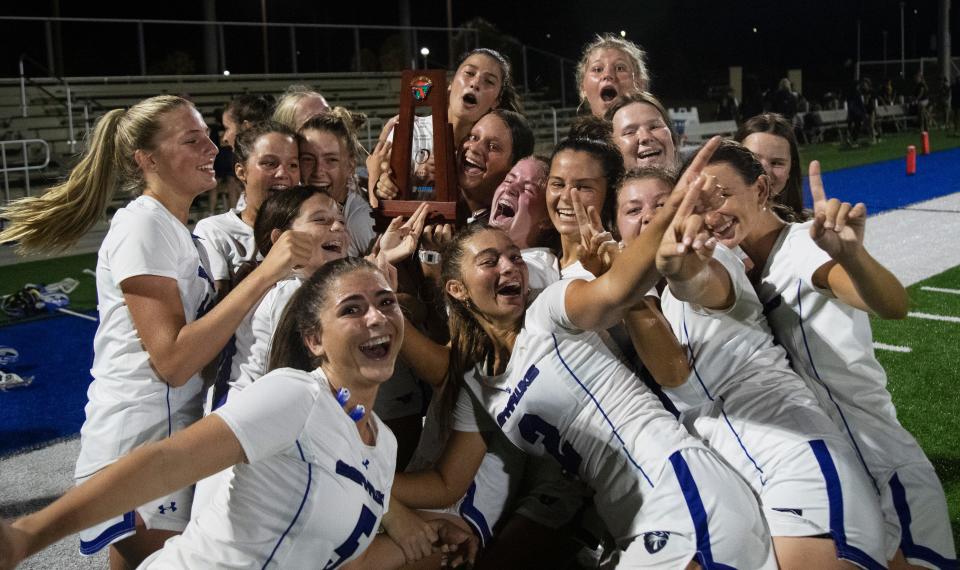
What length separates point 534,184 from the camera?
3.85 metres

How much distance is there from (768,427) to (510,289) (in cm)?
96

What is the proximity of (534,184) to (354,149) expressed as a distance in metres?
1.05

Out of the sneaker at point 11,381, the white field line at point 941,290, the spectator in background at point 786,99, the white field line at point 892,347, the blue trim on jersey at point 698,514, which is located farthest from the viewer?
the spectator in background at point 786,99

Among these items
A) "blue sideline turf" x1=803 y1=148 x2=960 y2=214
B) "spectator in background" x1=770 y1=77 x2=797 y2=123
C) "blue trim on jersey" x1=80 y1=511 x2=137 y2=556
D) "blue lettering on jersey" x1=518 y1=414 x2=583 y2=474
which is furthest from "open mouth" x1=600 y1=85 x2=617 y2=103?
"spectator in background" x1=770 y1=77 x2=797 y2=123

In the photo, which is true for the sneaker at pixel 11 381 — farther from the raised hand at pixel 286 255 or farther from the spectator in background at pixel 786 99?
the spectator in background at pixel 786 99

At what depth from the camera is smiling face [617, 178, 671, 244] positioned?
326 cm

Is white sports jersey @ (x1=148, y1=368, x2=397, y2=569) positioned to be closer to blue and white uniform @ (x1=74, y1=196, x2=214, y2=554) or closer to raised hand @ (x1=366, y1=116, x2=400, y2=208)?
blue and white uniform @ (x1=74, y1=196, x2=214, y2=554)

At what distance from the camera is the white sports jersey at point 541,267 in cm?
346

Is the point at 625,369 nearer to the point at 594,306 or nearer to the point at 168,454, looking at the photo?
the point at 594,306

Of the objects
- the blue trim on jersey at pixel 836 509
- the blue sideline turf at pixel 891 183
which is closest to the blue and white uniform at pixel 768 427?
the blue trim on jersey at pixel 836 509

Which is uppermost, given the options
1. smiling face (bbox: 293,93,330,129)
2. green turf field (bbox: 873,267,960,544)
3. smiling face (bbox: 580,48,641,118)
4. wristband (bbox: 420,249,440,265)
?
smiling face (bbox: 580,48,641,118)

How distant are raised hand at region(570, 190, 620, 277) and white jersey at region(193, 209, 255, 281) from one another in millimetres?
1339

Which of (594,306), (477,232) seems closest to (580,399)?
(594,306)

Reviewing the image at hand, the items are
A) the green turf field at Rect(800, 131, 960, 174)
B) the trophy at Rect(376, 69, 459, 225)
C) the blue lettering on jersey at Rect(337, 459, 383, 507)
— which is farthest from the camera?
the green turf field at Rect(800, 131, 960, 174)
